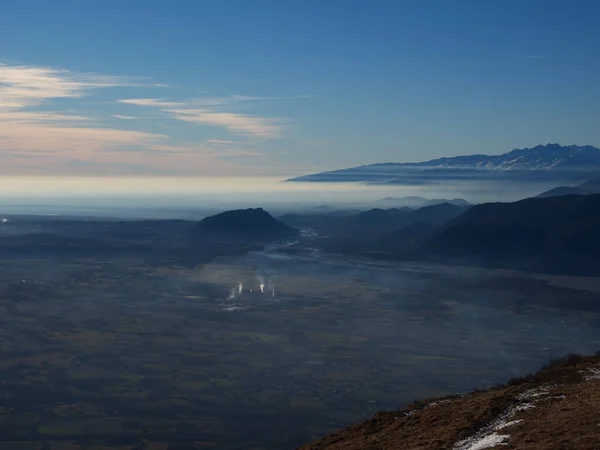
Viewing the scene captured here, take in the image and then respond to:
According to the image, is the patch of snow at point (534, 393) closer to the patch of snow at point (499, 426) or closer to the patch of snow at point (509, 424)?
the patch of snow at point (499, 426)

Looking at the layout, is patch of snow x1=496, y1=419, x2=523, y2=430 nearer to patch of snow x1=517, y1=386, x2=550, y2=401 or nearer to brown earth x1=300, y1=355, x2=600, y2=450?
brown earth x1=300, y1=355, x2=600, y2=450

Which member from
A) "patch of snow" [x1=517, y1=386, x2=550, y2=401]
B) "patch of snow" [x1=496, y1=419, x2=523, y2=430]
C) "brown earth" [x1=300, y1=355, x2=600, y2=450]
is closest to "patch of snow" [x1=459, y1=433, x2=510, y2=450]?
"brown earth" [x1=300, y1=355, x2=600, y2=450]

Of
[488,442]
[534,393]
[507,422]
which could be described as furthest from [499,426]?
[534,393]

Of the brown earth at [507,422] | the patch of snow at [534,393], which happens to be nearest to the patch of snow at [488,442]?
the brown earth at [507,422]

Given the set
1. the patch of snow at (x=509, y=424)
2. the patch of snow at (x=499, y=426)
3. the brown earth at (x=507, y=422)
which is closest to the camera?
the brown earth at (x=507, y=422)

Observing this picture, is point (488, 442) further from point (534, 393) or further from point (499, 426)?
point (534, 393)

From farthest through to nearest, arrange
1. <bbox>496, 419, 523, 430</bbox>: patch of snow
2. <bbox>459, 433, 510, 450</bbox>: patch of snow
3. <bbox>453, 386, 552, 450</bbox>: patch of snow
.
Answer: <bbox>496, 419, 523, 430</bbox>: patch of snow < <bbox>453, 386, 552, 450</bbox>: patch of snow < <bbox>459, 433, 510, 450</bbox>: patch of snow

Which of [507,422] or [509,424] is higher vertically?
[509,424]

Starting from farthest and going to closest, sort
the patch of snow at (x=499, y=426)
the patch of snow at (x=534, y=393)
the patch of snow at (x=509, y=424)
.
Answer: the patch of snow at (x=534, y=393) < the patch of snow at (x=509, y=424) < the patch of snow at (x=499, y=426)
